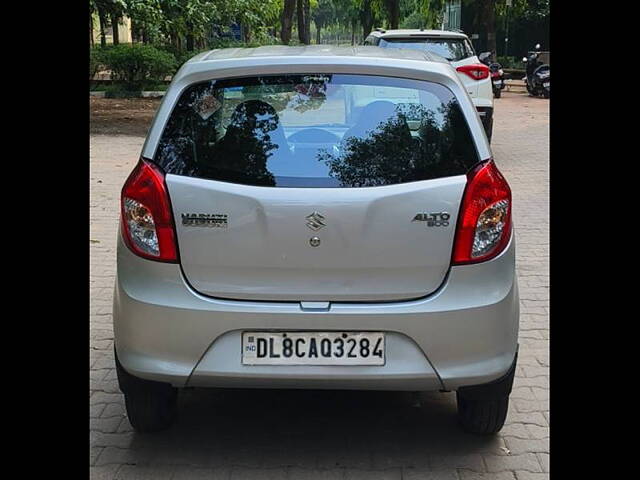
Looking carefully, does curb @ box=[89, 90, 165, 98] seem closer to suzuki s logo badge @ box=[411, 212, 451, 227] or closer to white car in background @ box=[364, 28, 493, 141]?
white car in background @ box=[364, 28, 493, 141]

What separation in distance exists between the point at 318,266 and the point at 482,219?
672 millimetres

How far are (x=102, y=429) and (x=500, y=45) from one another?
43.3 metres

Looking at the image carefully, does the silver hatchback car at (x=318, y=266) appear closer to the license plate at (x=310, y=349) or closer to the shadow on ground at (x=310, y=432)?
the license plate at (x=310, y=349)

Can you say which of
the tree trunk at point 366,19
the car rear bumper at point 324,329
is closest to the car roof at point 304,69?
the car rear bumper at point 324,329

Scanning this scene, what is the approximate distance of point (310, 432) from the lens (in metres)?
3.94

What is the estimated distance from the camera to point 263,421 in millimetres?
4051

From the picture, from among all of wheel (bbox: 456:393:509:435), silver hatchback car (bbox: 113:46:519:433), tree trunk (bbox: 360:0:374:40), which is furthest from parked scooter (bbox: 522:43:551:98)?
silver hatchback car (bbox: 113:46:519:433)

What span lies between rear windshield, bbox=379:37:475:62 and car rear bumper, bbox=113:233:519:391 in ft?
33.1

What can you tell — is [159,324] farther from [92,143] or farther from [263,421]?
[92,143]


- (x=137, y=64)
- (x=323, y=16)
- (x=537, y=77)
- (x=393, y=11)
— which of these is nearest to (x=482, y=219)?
(x=137, y=64)

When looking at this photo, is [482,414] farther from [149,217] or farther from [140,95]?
[140,95]

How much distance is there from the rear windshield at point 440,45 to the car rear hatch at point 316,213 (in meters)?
9.84

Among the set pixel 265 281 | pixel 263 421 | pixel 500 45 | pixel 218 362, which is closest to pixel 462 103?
pixel 265 281

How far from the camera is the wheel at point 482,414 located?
3762mm
